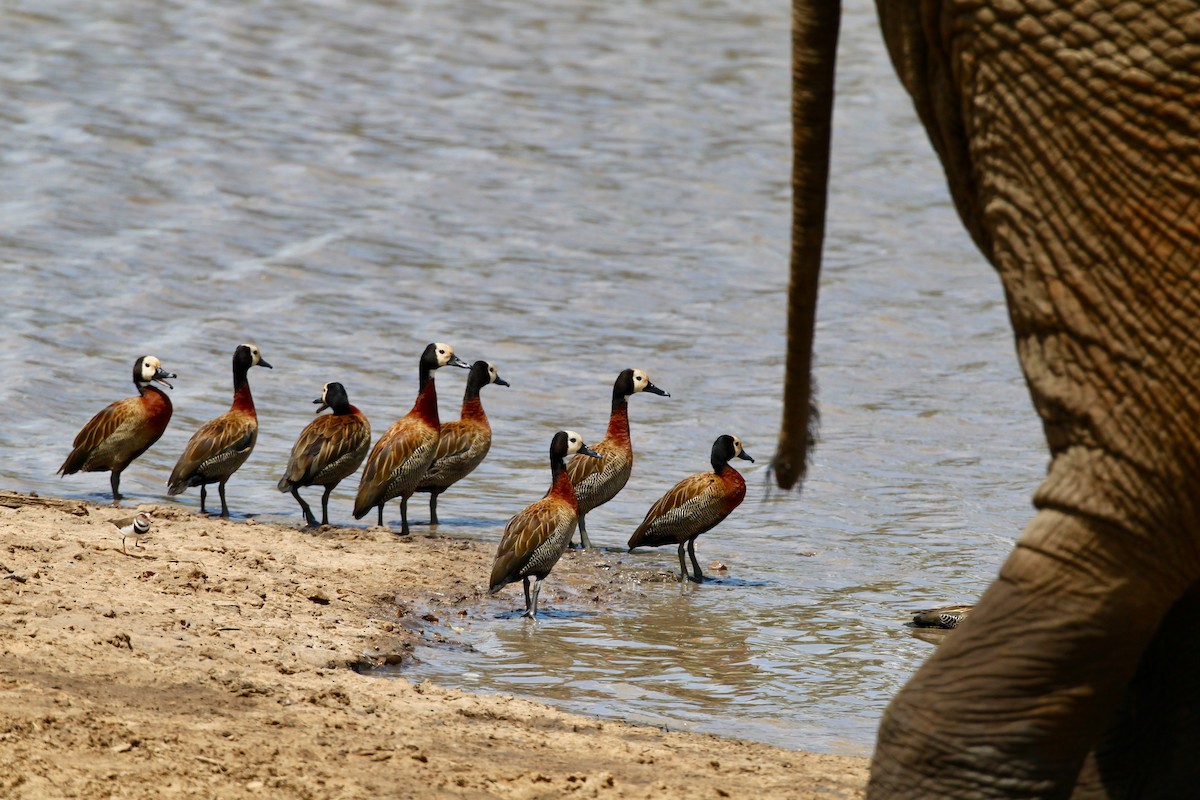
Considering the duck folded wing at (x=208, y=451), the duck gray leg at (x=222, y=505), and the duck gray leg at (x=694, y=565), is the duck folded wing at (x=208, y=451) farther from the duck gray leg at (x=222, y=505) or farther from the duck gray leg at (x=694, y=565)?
the duck gray leg at (x=694, y=565)

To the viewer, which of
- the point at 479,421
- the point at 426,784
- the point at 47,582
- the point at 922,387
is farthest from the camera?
the point at 922,387

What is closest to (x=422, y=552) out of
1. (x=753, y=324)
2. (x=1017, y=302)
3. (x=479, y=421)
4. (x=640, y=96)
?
(x=479, y=421)

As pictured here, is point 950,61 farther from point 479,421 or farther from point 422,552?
point 479,421

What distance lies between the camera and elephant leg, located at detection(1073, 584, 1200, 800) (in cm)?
520

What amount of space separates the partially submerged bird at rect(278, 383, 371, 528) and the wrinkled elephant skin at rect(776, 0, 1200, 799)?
7330mm

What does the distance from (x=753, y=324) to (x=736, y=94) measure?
39.9ft

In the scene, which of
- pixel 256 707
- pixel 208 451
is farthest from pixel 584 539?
pixel 256 707

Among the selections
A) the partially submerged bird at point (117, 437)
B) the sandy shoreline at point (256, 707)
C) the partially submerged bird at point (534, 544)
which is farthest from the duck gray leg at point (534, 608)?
the partially submerged bird at point (117, 437)

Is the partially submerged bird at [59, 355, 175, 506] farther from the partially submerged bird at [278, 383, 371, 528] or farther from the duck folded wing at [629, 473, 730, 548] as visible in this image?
the duck folded wing at [629, 473, 730, 548]

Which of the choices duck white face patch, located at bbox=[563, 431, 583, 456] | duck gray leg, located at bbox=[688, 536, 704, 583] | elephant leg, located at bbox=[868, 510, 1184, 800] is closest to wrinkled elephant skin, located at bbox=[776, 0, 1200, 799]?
elephant leg, located at bbox=[868, 510, 1184, 800]

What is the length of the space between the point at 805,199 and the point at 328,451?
7.03 m

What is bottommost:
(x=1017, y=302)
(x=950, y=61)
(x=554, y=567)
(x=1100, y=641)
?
(x=554, y=567)

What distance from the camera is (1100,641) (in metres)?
4.29

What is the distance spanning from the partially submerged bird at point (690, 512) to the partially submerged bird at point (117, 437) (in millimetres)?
3211
